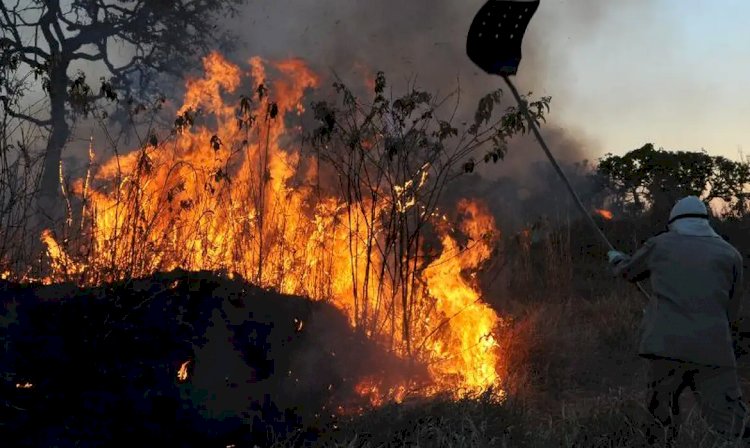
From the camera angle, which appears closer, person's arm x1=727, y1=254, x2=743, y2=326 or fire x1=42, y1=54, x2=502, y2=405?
person's arm x1=727, y1=254, x2=743, y2=326

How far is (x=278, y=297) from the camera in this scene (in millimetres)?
4672

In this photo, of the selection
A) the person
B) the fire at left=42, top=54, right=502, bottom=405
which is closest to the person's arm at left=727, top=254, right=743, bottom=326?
the person

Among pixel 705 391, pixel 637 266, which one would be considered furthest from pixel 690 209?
pixel 705 391

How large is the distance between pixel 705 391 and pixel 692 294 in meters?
0.58

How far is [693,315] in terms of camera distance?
3752 mm

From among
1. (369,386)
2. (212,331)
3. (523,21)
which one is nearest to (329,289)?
(369,386)

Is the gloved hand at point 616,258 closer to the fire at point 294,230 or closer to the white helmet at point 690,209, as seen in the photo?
the white helmet at point 690,209

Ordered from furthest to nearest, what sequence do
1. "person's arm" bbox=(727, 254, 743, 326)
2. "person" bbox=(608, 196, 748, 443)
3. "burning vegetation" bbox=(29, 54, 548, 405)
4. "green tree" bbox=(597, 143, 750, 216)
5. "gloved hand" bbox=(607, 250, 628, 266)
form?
1. "green tree" bbox=(597, 143, 750, 216)
2. "burning vegetation" bbox=(29, 54, 548, 405)
3. "gloved hand" bbox=(607, 250, 628, 266)
4. "person's arm" bbox=(727, 254, 743, 326)
5. "person" bbox=(608, 196, 748, 443)

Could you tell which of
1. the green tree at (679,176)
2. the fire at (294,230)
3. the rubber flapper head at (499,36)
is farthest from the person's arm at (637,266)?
the green tree at (679,176)

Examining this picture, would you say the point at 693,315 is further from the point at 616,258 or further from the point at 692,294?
the point at 616,258

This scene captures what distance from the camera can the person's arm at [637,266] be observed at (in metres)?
3.96

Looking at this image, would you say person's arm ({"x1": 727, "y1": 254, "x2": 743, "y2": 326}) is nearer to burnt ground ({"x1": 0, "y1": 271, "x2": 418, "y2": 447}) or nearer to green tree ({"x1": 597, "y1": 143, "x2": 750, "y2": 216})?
burnt ground ({"x1": 0, "y1": 271, "x2": 418, "y2": 447})

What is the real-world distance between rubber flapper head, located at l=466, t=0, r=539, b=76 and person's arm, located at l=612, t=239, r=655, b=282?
134 centimetres

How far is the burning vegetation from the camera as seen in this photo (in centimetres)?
573
